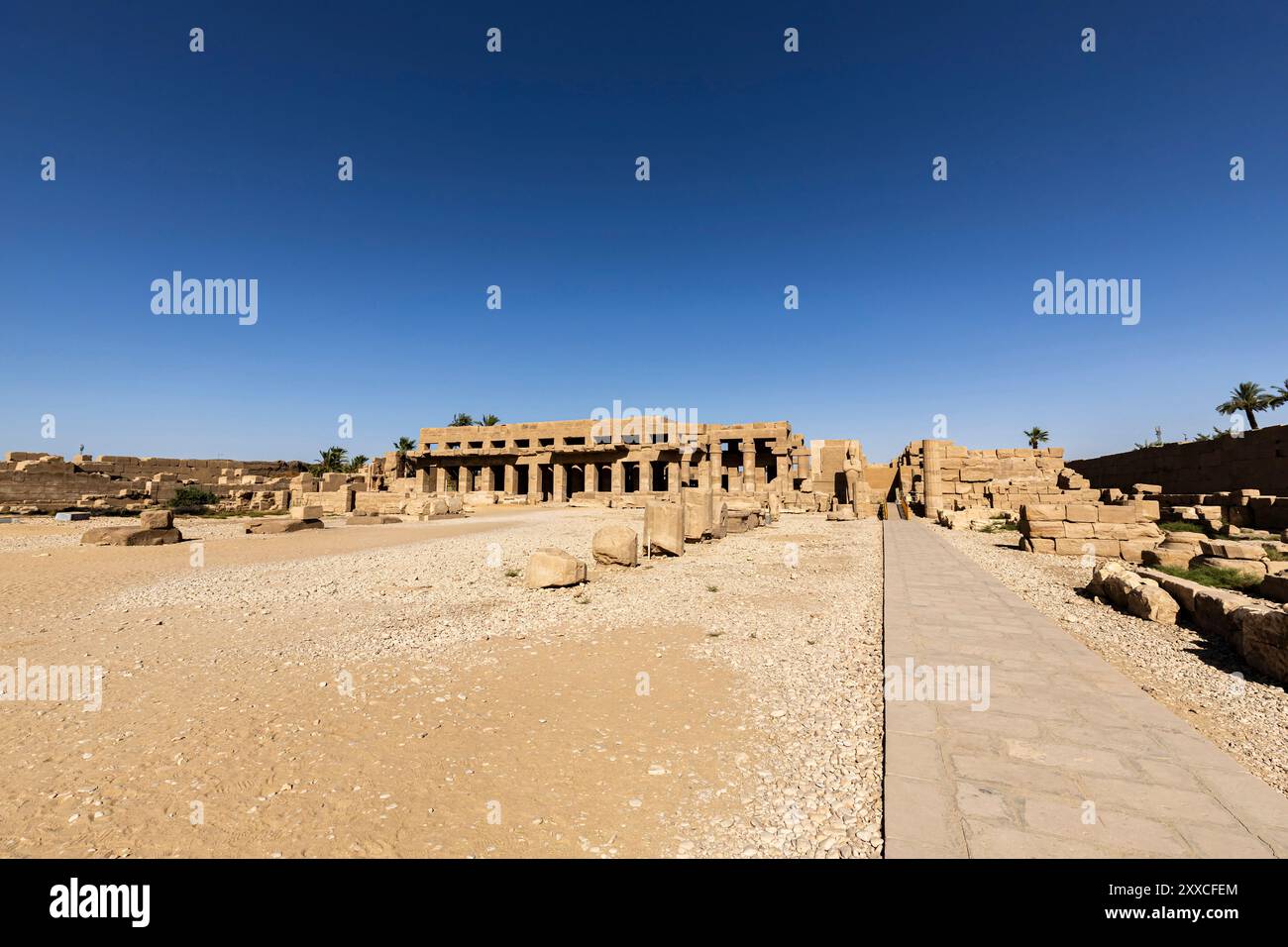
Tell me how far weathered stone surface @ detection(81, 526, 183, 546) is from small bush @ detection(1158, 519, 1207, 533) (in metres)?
29.7

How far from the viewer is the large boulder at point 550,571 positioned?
9406 mm

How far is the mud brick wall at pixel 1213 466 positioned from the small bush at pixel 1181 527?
4493 millimetres

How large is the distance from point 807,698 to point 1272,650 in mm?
4745

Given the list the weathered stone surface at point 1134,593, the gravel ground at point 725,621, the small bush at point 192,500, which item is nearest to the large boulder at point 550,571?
the gravel ground at point 725,621

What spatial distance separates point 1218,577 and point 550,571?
11443 mm

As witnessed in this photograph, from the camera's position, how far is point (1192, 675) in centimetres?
526

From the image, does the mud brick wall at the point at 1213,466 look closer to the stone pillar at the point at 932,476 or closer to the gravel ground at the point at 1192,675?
the stone pillar at the point at 932,476

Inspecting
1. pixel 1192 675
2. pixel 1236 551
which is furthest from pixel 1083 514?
pixel 1192 675

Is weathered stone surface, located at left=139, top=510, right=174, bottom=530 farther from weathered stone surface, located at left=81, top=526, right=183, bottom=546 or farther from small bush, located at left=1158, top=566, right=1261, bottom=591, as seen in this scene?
small bush, located at left=1158, top=566, right=1261, bottom=591

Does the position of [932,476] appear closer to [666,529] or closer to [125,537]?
[666,529]

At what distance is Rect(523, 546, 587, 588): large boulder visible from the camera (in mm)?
9406

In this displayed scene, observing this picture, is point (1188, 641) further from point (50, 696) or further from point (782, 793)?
point (50, 696)
